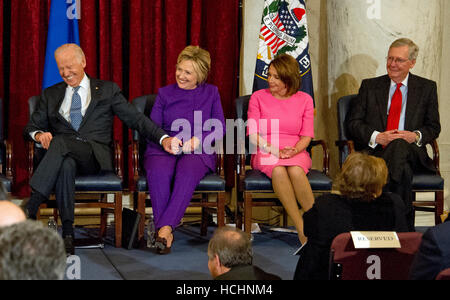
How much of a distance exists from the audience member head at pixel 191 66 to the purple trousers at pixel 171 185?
0.61m

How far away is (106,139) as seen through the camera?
15.5 ft

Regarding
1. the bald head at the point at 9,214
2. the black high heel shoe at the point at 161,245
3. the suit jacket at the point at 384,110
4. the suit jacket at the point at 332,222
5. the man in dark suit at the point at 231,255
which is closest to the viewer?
the bald head at the point at 9,214

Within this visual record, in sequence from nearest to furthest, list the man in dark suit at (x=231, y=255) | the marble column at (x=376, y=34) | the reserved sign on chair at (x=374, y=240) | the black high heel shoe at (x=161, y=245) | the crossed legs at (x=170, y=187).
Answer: the man in dark suit at (x=231, y=255), the reserved sign on chair at (x=374, y=240), the black high heel shoe at (x=161, y=245), the crossed legs at (x=170, y=187), the marble column at (x=376, y=34)

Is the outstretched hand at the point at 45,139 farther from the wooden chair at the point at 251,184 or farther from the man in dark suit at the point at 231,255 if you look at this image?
the man in dark suit at the point at 231,255

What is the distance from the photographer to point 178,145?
465 cm

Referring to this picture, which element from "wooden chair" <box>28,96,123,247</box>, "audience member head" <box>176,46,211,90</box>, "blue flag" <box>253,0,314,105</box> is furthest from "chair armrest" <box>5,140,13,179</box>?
"blue flag" <box>253,0,314,105</box>

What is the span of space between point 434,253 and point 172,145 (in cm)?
280

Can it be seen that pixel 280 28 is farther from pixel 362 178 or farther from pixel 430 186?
pixel 362 178

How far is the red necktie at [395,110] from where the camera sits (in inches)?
194

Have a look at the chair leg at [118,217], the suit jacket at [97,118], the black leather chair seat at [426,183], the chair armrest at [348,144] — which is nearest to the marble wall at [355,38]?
the chair armrest at [348,144]

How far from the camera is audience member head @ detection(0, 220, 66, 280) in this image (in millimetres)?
1429

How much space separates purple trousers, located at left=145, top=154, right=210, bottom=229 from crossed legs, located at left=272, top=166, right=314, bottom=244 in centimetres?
53

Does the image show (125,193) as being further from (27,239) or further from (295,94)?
(27,239)
